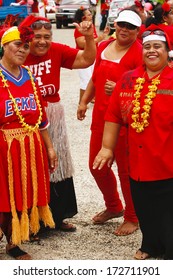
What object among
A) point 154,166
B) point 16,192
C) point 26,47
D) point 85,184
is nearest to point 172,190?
point 154,166

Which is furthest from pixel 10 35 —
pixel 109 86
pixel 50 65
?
pixel 109 86

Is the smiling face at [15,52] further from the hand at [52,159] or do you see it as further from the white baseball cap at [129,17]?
the white baseball cap at [129,17]

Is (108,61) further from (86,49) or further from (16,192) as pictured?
(16,192)

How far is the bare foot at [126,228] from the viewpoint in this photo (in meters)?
4.90

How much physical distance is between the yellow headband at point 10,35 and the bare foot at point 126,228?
180 cm

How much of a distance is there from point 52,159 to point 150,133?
87 centimetres

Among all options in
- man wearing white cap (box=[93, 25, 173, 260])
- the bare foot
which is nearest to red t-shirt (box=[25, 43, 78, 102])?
man wearing white cap (box=[93, 25, 173, 260])

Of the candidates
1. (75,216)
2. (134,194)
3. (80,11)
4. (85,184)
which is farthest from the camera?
(80,11)

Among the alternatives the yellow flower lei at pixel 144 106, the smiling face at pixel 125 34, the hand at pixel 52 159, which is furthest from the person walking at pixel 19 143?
the smiling face at pixel 125 34

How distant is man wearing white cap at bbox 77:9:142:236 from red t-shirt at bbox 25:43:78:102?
263 mm

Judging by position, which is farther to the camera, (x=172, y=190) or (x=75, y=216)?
(x=75, y=216)

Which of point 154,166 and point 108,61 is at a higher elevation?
point 108,61

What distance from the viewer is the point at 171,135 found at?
3.97 metres

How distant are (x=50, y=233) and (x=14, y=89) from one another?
1.46 m
